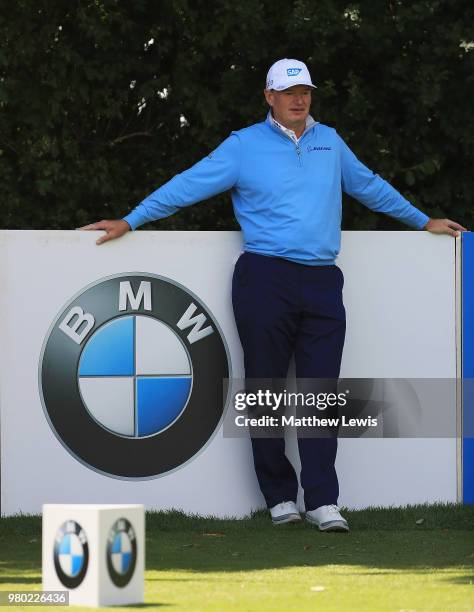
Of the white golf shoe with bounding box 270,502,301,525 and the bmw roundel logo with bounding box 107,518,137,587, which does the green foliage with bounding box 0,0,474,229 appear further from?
the bmw roundel logo with bounding box 107,518,137,587

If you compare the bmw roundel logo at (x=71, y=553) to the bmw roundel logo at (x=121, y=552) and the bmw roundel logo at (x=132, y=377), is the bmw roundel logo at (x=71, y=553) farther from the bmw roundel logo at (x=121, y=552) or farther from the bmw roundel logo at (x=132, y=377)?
the bmw roundel logo at (x=132, y=377)

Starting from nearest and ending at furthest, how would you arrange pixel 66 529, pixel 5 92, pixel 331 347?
pixel 66 529 → pixel 331 347 → pixel 5 92

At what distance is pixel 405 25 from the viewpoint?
34.9 feet

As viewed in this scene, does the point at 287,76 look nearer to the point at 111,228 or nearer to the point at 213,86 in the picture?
the point at 111,228

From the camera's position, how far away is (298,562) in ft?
18.4

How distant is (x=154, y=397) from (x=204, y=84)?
4.73 m

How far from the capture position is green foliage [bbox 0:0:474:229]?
10.6 metres

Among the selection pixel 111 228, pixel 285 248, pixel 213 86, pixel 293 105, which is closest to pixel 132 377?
pixel 111 228

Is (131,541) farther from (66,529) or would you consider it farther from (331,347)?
(331,347)

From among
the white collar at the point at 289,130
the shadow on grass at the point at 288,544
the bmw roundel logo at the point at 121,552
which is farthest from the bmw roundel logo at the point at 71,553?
the white collar at the point at 289,130

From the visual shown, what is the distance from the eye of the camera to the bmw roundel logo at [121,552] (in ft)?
13.4

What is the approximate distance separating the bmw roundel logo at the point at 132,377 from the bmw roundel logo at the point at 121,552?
8.52ft

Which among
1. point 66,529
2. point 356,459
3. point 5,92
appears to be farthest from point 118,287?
point 5,92

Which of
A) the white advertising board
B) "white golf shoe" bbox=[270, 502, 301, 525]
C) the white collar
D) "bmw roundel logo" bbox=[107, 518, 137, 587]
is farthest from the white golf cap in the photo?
"bmw roundel logo" bbox=[107, 518, 137, 587]
